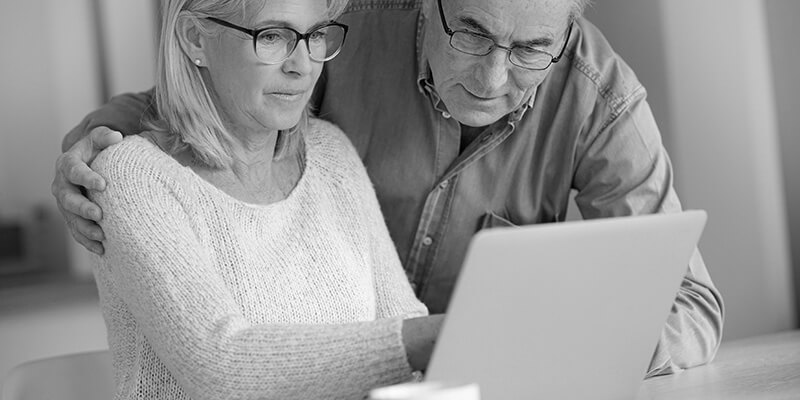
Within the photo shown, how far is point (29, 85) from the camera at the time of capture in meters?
3.36

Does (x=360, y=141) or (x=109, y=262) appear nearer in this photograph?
(x=109, y=262)

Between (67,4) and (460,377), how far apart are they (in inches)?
105

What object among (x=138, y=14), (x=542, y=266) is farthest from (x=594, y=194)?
(x=138, y=14)

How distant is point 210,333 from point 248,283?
0.25 meters

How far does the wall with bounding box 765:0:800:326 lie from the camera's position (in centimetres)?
247

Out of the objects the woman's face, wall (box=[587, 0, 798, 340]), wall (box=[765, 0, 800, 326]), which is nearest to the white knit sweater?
the woman's face

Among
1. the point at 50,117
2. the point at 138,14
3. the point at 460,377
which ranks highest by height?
the point at 460,377

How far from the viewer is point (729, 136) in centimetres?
238

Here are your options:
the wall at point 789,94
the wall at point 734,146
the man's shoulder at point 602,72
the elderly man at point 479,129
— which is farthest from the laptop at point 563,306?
the wall at point 789,94

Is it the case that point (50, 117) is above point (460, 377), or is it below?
below

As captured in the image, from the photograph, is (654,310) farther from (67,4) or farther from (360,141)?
A: (67,4)

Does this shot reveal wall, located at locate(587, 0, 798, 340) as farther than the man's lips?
Yes

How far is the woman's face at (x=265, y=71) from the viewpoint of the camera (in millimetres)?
1590

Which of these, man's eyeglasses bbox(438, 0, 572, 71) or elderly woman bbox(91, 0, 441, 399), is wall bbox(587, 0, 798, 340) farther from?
elderly woman bbox(91, 0, 441, 399)
